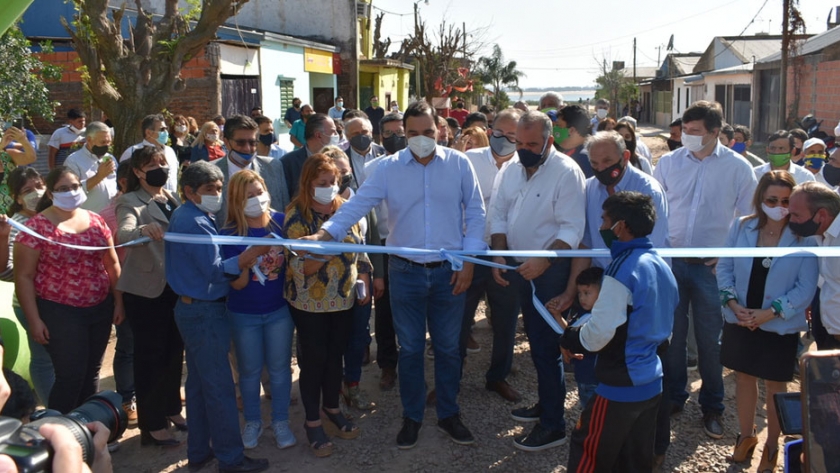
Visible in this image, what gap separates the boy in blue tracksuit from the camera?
3355 mm

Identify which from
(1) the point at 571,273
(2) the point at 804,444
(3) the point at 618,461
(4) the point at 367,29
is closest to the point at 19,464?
(2) the point at 804,444

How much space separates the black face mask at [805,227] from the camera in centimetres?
403

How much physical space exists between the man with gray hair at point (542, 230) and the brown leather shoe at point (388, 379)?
1.32m

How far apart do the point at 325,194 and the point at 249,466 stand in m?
1.73

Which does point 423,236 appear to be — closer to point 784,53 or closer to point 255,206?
point 255,206

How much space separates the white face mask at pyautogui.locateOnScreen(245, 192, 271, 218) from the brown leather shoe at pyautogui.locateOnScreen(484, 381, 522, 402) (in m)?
2.30

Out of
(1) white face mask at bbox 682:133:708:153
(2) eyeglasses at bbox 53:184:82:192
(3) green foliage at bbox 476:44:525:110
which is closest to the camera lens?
(2) eyeglasses at bbox 53:184:82:192

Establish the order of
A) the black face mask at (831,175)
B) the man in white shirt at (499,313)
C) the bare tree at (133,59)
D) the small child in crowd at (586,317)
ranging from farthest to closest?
1. the bare tree at (133,59)
2. the black face mask at (831,175)
3. the man in white shirt at (499,313)
4. the small child in crowd at (586,317)

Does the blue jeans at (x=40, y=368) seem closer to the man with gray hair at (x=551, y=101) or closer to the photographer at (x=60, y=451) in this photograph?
the photographer at (x=60, y=451)

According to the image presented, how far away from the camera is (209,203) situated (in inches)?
162

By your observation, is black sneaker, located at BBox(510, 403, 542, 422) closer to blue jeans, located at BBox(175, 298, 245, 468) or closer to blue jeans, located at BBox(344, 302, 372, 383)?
blue jeans, located at BBox(344, 302, 372, 383)

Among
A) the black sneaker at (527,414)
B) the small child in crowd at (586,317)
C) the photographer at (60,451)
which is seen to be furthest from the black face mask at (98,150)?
the small child in crowd at (586,317)

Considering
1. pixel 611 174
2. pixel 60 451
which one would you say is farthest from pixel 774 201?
pixel 60 451

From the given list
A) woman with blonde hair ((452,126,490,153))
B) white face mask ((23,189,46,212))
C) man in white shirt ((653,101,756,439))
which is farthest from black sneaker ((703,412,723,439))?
white face mask ((23,189,46,212))
